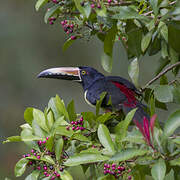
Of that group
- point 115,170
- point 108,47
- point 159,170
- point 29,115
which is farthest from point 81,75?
point 159,170

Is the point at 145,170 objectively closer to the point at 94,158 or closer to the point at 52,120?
the point at 94,158

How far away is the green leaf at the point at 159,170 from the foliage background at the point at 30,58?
4.99 meters

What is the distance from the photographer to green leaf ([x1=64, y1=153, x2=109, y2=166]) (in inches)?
65.3

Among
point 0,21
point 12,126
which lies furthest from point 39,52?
point 12,126

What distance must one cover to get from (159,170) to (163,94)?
23.8 inches

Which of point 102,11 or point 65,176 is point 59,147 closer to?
point 65,176

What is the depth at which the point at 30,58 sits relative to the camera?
6906 mm

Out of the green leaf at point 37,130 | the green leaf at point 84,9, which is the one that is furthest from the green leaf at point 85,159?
the green leaf at point 84,9

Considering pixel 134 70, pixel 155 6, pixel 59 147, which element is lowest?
pixel 59 147

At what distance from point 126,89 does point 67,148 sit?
0.62m

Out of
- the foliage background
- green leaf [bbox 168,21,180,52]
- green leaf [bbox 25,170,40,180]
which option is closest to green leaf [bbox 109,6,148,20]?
green leaf [bbox 168,21,180,52]

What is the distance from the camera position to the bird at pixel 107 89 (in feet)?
7.86

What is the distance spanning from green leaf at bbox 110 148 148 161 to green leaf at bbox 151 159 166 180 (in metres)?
0.06

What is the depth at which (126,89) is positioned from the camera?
2473 mm
